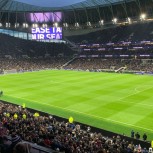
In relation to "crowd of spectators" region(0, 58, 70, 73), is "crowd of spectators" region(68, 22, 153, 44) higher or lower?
higher

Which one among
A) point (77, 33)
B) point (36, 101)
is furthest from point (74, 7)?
point (36, 101)

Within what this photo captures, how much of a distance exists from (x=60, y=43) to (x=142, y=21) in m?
40.1

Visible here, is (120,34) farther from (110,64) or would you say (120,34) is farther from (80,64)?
(80,64)

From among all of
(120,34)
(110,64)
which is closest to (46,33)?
(110,64)

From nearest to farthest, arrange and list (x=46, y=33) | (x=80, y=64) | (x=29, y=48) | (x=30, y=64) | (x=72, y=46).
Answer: (x=46, y=33), (x=30, y=64), (x=80, y=64), (x=29, y=48), (x=72, y=46)

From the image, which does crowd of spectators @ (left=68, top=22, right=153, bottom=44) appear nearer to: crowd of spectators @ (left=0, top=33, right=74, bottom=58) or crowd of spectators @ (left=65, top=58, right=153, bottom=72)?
crowd of spectators @ (left=0, top=33, right=74, bottom=58)

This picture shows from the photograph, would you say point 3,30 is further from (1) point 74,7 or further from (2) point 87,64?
(2) point 87,64

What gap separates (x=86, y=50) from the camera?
126m

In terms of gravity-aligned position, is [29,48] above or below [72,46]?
below

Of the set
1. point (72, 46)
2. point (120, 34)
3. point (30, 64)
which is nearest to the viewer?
point (30, 64)

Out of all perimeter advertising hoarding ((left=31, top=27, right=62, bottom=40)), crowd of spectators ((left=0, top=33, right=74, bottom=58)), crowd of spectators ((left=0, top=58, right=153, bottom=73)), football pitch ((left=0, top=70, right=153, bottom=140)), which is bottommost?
football pitch ((left=0, top=70, right=153, bottom=140))

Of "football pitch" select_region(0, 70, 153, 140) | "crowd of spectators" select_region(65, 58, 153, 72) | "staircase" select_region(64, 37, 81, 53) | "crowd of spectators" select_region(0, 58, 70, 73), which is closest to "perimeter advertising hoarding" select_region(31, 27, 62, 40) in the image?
"crowd of spectators" select_region(0, 58, 70, 73)

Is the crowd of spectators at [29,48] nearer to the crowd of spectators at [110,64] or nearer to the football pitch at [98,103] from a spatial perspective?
the crowd of spectators at [110,64]

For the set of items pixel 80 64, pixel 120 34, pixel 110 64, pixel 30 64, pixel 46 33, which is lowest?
pixel 80 64
